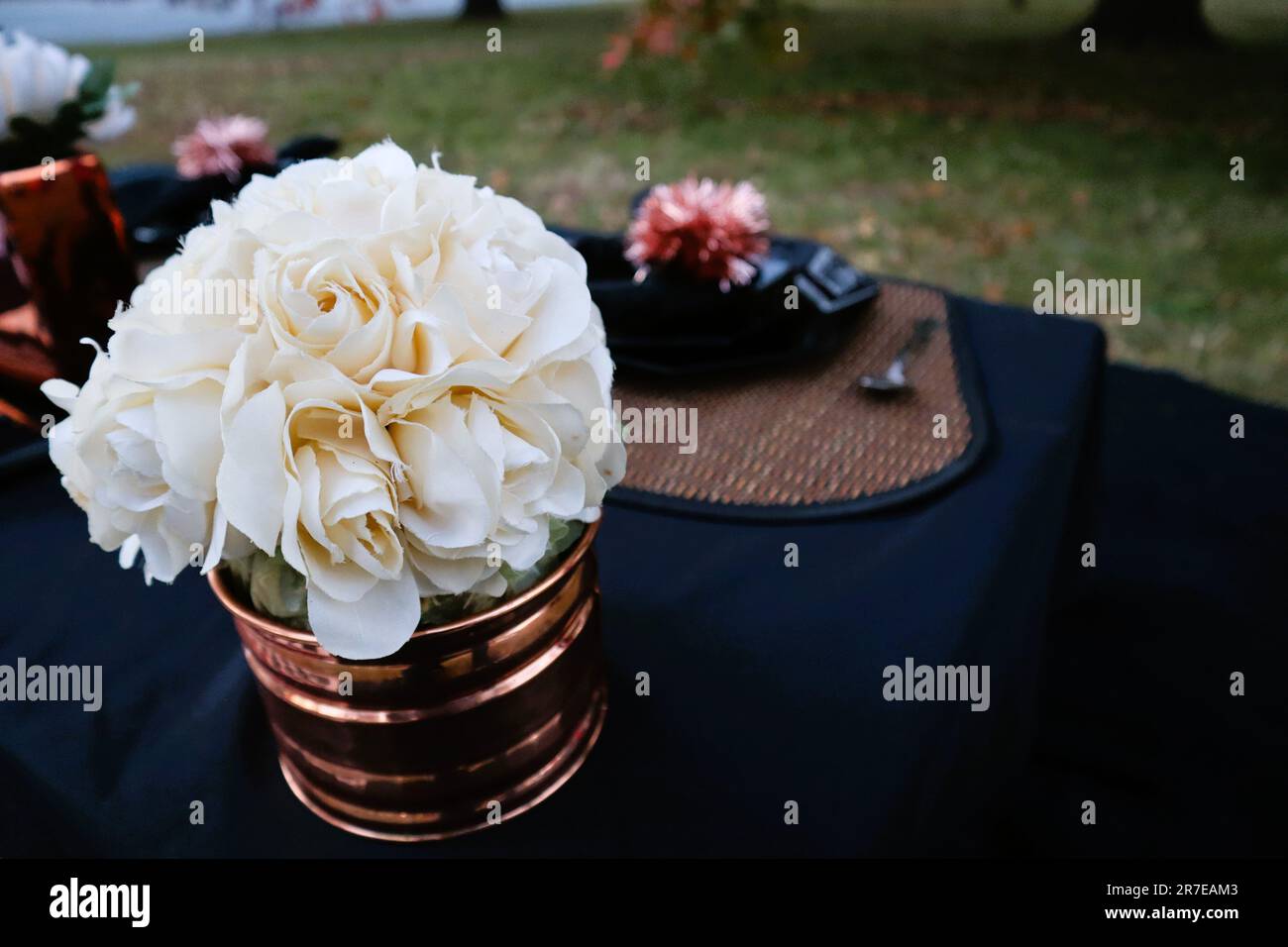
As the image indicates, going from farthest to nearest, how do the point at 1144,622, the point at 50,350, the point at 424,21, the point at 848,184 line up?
the point at 424,21, the point at 848,184, the point at 1144,622, the point at 50,350

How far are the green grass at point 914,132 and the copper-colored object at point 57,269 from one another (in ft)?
9.59

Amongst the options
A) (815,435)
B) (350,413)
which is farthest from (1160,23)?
(350,413)

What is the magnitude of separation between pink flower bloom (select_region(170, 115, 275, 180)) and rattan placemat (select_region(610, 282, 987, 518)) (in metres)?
0.81

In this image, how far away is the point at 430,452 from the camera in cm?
47

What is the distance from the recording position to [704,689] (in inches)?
28.2

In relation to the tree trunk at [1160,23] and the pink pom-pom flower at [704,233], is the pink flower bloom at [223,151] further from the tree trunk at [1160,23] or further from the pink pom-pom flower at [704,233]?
the tree trunk at [1160,23]

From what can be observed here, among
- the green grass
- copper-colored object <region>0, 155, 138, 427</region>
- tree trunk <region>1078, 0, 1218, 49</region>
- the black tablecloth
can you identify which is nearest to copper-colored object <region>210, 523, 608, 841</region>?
the black tablecloth

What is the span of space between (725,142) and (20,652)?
4.61m

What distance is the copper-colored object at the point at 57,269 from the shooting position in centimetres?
99

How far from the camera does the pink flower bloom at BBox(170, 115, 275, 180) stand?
1.42 meters

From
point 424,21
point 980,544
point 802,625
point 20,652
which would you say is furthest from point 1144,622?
point 424,21

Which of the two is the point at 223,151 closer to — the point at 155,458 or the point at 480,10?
the point at 155,458

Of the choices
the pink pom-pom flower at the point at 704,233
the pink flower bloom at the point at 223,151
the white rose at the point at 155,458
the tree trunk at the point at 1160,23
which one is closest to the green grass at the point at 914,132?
the tree trunk at the point at 1160,23

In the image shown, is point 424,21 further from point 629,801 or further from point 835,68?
point 629,801
